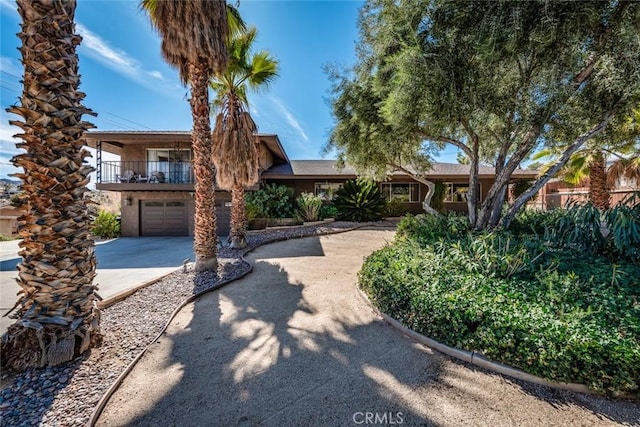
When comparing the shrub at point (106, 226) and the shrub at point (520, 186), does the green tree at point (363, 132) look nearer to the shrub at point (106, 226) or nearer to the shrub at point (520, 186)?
the shrub at point (520, 186)

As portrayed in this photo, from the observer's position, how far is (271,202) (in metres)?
15.0

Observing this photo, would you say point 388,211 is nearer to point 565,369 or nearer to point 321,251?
point 321,251

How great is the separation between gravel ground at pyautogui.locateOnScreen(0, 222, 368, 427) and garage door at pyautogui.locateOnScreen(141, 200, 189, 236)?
9.82 meters

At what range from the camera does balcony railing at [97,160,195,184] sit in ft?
45.3

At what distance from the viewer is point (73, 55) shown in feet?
11.0

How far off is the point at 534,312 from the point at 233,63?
30.4 feet

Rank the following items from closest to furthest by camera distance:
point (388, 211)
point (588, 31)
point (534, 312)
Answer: point (534, 312) < point (588, 31) < point (388, 211)

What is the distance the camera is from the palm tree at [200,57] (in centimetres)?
602

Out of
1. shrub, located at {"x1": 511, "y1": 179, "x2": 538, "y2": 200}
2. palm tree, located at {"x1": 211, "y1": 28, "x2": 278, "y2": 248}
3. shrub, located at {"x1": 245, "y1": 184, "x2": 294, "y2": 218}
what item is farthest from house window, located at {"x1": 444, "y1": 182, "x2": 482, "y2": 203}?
palm tree, located at {"x1": 211, "y1": 28, "x2": 278, "y2": 248}

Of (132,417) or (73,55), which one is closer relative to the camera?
(132,417)

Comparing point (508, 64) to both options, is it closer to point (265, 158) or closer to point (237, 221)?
point (237, 221)

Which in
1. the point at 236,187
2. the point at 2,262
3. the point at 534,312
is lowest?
the point at 2,262

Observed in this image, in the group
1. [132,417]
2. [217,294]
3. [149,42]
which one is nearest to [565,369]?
[132,417]

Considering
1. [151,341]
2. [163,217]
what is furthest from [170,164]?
[151,341]
